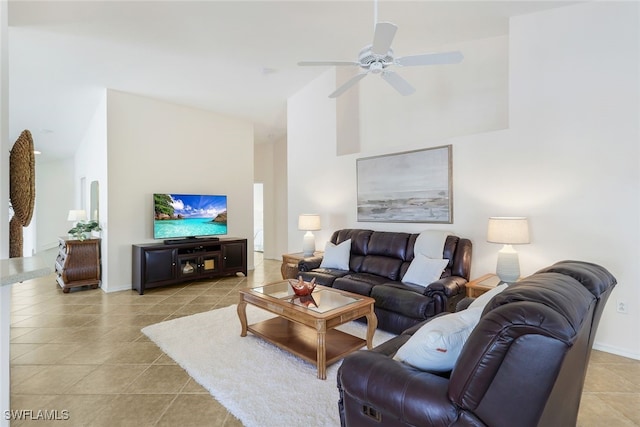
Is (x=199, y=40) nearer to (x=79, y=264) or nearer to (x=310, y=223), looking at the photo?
(x=310, y=223)

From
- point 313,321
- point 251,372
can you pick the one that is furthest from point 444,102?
point 251,372

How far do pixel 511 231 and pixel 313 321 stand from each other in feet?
6.85

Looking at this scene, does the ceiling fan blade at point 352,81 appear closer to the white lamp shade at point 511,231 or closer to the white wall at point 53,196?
the white lamp shade at point 511,231

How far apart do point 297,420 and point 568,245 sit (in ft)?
9.57

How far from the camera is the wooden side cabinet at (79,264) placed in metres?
4.64

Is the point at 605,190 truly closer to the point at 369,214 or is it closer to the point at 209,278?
the point at 369,214

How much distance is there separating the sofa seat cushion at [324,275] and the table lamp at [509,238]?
1.75 metres

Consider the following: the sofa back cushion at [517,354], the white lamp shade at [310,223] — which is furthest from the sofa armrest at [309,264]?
the sofa back cushion at [517,354]

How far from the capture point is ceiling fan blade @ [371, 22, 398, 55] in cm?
194

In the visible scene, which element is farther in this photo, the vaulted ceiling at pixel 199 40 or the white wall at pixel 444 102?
the white wall at pixel 444 102

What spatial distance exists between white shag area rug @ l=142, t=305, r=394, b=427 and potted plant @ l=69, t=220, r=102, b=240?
2679 millimetres

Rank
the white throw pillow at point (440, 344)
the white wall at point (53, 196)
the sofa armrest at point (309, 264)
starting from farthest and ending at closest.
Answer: the white wall at point (53, 196) → the sofa armrest at point (309, 264) → the white throw pillow at point (440, 344)

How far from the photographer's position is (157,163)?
5.14 m

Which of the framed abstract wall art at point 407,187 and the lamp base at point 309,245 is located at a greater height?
the framed abstract wall art at point 407,187
